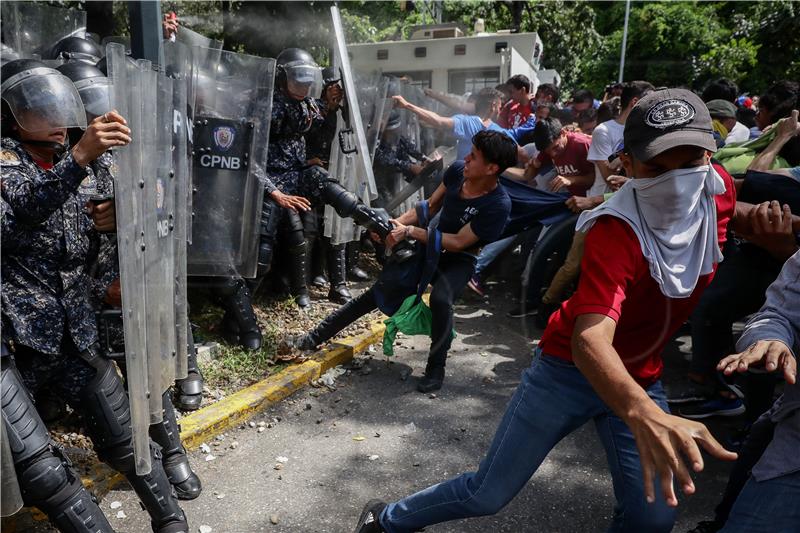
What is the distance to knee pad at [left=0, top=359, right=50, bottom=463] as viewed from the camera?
78.4 inches

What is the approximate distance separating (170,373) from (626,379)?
6.46 ft

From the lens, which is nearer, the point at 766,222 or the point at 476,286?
the point at 766,222

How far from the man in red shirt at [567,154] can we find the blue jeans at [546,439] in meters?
3.62

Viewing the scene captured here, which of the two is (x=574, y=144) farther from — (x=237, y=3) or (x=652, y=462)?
(x=237, y=3)

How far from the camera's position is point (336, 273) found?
18.7 feet

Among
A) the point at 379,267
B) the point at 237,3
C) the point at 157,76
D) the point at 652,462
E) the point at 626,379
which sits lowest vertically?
the point at 379,267

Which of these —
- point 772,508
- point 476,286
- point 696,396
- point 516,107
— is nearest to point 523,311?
point 476,286

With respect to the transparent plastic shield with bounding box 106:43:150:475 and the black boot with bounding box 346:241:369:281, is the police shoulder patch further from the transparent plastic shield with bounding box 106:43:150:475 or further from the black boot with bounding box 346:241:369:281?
the black boot with bounding box 346:241:369:281

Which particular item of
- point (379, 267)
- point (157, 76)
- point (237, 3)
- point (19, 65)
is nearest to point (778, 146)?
point (157, 76)

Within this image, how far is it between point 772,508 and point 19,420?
232 centimetres

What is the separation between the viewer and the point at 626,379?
1477 mm

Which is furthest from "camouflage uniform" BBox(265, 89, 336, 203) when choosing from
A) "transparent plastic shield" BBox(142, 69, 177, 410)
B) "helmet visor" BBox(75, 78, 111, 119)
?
"transparent plastic shield" BBox(142, 69, 177, 410)

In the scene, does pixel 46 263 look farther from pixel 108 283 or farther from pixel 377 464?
pixel 377 464

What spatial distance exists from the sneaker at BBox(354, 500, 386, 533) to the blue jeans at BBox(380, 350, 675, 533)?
372mm
